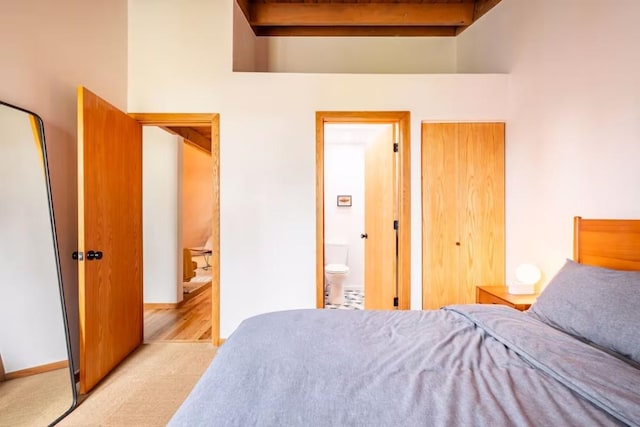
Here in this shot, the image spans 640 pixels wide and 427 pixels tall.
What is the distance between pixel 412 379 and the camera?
906 mm

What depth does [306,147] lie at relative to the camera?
2.56 m

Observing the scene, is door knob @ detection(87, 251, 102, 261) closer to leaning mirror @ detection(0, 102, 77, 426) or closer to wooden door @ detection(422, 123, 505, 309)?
leaning mirror @ detection(0, 102, 77, 426)

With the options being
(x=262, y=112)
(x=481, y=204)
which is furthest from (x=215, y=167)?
(x=481, y=204)

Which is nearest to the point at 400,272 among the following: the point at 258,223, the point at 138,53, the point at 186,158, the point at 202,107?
the point at 258,223

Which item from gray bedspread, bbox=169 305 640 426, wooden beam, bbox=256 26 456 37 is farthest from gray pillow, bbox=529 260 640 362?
wooden beam, bbox=256 26 456 37

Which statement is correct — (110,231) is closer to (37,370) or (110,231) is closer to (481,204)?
(37,370)

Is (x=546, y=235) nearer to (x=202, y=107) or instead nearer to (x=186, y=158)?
(x=202, y=107)

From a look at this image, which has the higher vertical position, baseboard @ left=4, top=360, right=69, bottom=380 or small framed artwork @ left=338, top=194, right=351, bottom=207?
small framed artwork @ left=338, top=194, right=351, bottom=207

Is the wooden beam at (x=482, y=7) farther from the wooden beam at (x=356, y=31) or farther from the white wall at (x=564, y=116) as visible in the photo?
the wooden beam at (x=356, y=31)

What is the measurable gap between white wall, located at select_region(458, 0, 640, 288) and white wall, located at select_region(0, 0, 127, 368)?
3.32 m

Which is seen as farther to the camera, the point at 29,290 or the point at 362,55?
the point at 362,55

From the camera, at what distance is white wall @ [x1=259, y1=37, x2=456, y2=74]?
3.27 meters

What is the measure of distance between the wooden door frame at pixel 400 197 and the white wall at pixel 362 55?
103 cm

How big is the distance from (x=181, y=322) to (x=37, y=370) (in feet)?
4.37
